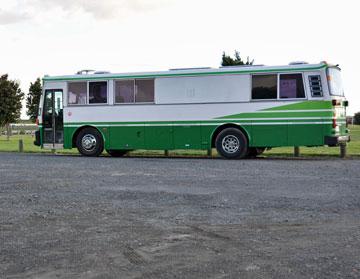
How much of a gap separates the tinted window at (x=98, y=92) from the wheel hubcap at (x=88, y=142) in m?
1.33

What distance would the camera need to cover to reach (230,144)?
1942 centimetres

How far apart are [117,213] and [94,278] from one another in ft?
10.7

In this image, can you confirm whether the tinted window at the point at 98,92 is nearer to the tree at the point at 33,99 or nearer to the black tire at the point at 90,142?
the black tire at the point at 90,142

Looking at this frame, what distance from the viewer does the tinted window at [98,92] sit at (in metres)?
21.5

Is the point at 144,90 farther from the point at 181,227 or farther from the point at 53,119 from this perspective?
the point at 181,227

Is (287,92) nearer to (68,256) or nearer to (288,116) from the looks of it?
(288,116)

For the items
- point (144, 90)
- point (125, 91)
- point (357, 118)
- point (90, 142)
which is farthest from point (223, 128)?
point (357, 118)

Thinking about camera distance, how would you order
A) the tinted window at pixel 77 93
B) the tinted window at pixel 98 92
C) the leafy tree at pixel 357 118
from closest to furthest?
the tinted window at pixel 98 92
the tinted window at pixel 77 93
the leafy tree at pixel 357 118

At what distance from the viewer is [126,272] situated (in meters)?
4.89

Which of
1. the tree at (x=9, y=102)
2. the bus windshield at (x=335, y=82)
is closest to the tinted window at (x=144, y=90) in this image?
the bus windshield at (x=335, y=82)

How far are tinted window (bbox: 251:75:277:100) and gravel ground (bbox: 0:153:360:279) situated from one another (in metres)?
6.59

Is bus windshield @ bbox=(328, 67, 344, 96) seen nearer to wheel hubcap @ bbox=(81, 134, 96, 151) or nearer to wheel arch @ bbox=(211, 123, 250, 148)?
wheel arch @ bbox=(211, 123, 250, 148)

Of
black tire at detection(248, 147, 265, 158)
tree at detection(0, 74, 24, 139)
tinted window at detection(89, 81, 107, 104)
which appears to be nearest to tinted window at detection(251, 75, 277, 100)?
black tire at detection(248, 147, 265, 158)

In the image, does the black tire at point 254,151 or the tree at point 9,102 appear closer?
the black tire at point 254,151
